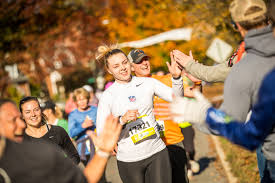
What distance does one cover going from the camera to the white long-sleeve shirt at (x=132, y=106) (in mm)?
3668

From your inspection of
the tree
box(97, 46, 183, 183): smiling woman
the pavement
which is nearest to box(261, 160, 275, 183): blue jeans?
box(97, 46, 183, 183): smiling woman

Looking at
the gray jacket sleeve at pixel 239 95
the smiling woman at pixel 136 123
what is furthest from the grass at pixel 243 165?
the gray jacket sleeve at pixel 239 95

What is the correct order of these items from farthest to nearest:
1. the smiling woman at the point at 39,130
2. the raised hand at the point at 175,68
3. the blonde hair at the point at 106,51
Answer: the smiling woman at the point at 39,130
the blonde hair at the point at 106,51
the raised hand at the point at 175,68

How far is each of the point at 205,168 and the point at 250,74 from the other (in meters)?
5.56

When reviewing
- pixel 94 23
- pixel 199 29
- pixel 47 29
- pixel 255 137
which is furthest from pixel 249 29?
pixel 94 23

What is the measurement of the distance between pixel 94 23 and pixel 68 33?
7.55ft

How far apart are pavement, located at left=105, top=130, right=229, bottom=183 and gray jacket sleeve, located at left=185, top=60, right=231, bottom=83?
390cm

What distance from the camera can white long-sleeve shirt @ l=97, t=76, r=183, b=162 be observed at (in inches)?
144

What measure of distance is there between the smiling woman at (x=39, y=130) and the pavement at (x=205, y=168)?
10.0 feet

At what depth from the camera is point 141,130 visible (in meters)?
3.69

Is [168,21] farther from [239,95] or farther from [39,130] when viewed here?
[239,95]

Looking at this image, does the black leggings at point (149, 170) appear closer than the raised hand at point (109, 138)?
No

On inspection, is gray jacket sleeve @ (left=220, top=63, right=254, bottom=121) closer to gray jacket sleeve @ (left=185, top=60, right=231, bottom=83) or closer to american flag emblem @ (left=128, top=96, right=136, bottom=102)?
gray jacket sleeve @ (left=185, top=60, right=231, bottom=83)

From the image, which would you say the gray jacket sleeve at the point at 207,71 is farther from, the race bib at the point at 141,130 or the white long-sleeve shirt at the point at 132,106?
the race bib at the point at 141,130
